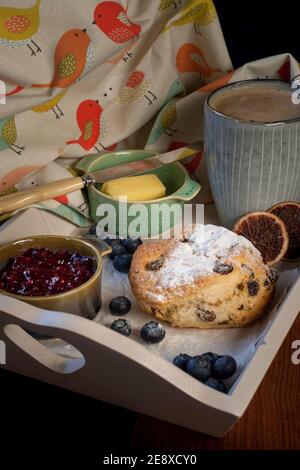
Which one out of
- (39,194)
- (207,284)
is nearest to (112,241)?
(39,194)

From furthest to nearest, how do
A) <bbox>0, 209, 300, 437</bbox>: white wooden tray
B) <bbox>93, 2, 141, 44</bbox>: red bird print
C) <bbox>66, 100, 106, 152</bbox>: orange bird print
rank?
1. <bbox>66, 100, 106, 152</bbox>: orange bird print
2. <bbox>93, 2, 141, 44</bbox>: red bird print
3. <bbox>0, 209, 300, 437</bbox>: white wooden tray

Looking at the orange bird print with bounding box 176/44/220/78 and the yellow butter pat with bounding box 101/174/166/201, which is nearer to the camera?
the yellow butter pat with bounding box 101/174/166/201

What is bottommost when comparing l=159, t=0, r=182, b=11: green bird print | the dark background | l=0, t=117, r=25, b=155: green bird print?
the dark background

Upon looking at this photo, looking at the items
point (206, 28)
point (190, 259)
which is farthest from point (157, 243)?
point (206, 28)

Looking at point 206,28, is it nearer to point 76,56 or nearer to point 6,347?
point 76,56

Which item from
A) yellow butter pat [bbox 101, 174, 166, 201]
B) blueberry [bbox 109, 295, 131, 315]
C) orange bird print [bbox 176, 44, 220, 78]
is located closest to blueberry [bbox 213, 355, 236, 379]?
blueberry [bbox 109, 295, 131, 315]

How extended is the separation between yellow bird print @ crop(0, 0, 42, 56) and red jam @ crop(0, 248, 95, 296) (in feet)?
1.30

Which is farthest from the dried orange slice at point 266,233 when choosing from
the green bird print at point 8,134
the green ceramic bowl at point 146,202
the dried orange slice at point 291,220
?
the green bird print at point 8,134

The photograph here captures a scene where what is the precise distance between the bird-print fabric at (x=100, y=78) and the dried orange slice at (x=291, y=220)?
0.82 ft

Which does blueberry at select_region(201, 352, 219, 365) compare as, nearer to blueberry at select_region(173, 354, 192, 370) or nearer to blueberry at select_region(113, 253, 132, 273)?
blueberry at select_region(173, 354, 192, 370)

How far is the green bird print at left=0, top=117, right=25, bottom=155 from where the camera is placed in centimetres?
121

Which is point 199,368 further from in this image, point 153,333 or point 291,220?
point 291,220

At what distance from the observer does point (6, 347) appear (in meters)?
0.91

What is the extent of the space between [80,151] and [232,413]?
780 millimetres
